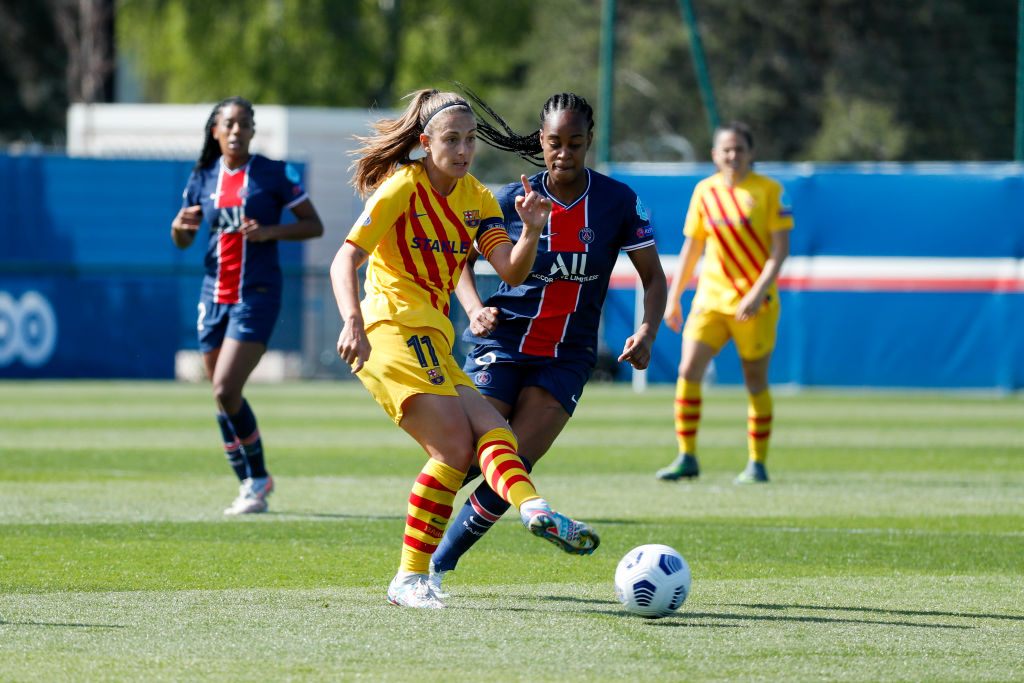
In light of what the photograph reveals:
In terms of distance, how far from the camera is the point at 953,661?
15.7 feet

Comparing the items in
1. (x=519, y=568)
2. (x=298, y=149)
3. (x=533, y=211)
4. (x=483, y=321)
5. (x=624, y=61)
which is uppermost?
(x=624, y=61)

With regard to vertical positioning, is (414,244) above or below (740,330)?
above

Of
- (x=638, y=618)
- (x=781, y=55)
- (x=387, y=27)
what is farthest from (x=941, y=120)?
(x=638, y=618)

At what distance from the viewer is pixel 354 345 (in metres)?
5.22

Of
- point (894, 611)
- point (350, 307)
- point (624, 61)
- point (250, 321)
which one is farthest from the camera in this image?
point (624, 61)

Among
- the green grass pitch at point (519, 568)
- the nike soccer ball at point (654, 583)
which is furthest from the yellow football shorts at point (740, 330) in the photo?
the nike soccer ball at point (654, 583)

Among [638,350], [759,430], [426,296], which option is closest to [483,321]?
[426,296]

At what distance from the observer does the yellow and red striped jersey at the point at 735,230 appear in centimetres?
1026

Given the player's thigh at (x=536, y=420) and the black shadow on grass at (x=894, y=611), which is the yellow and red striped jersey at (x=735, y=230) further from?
the black shadow on grass at (x=894, y=611)

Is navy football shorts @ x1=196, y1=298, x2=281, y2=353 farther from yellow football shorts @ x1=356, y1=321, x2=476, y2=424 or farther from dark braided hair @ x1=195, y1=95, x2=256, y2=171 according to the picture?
yellow football shorts @ x1=356, y1=321, x2=476, y2=424

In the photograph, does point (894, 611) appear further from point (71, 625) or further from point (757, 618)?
point (71, 625)

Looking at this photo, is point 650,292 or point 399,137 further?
point 650,292

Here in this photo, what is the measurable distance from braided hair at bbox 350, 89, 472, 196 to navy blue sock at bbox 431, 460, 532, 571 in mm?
1275

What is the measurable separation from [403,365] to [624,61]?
119 feet
